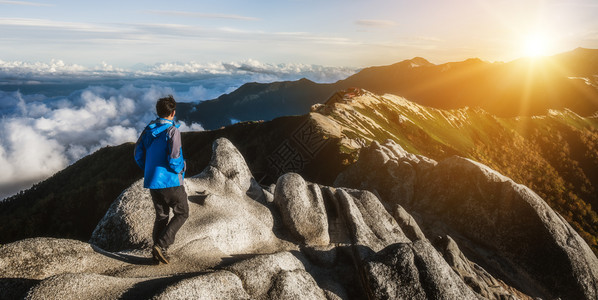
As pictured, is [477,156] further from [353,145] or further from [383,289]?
[383,289]

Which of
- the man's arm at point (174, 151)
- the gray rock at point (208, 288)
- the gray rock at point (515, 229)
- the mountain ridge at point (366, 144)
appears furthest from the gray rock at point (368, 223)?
the mountain ridge at point (366, 144)

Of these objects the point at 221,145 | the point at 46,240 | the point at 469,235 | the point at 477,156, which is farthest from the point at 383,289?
the point at 477,156

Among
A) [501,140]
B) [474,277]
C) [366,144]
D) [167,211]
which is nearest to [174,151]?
[167,211]

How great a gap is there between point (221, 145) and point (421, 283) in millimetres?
17615

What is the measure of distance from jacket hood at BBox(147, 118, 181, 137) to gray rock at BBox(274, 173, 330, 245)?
1126 centimetres

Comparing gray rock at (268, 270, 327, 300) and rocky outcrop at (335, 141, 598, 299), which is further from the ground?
gray rock at (268, 270, 327, 300)

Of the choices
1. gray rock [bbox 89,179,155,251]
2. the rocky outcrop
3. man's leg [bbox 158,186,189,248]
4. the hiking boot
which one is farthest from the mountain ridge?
the hiking boot

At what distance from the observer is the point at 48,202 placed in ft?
417

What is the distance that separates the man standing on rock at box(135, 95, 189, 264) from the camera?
39.1 feet

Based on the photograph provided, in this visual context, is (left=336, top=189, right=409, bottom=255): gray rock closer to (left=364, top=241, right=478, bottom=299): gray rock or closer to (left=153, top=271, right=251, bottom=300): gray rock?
(left=364, top=241, right=478, bottom=299): gray rock

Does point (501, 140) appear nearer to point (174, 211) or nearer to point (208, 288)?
point (174, 211)

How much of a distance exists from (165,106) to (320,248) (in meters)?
11.9

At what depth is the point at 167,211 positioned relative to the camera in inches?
522

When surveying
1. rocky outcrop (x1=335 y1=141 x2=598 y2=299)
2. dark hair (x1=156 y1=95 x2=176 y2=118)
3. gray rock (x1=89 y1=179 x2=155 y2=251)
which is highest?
dark hair (x1=156 y1=95 x2=176 y2=118)
